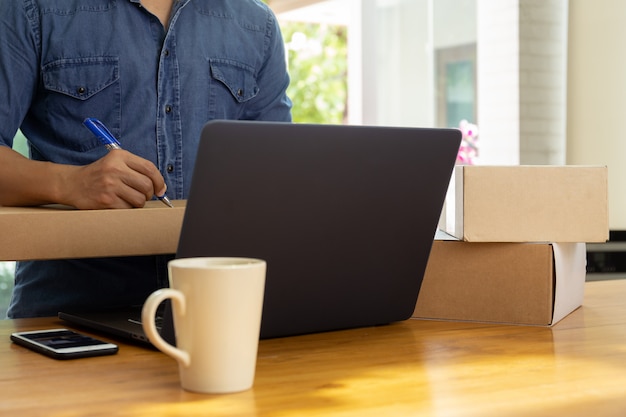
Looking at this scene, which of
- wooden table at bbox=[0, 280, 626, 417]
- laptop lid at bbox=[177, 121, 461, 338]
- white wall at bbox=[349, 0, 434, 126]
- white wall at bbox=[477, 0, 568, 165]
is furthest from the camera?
white wall at bbox=[349, 0, 434, 126]

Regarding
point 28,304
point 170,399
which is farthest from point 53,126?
point 170,399

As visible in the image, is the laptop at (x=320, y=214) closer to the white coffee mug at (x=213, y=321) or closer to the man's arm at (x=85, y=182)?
the white coffee mug at (x=213, y=321)

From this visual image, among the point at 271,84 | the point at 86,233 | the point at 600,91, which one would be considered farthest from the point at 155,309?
the point at 600,91

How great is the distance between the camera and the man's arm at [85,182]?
1.21m

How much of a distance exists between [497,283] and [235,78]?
76 centimetres

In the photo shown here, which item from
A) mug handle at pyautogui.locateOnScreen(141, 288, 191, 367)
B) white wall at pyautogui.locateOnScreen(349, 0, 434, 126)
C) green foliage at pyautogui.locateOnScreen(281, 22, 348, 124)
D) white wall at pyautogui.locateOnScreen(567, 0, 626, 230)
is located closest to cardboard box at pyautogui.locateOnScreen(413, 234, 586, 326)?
mug handle at pyautogui.locateOnScreen(141, 288, 191, 367)

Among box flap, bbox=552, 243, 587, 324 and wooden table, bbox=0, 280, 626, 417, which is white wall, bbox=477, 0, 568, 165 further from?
wooden table, bbox=0, 280, 626, 417

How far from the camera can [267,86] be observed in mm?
1733

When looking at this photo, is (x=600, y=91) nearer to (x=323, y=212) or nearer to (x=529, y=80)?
(x=529, y=80)

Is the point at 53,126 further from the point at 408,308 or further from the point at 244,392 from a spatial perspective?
the point at 244,392

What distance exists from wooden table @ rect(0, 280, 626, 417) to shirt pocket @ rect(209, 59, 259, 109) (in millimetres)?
731

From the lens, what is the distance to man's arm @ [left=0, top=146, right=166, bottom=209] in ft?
3.96

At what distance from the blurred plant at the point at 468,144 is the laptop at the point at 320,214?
127 inches

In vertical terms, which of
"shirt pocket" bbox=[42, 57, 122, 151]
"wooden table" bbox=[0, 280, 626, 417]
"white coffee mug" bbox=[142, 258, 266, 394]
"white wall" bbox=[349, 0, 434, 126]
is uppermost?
"white wall" bbox=[349, 0, 434, 126]
